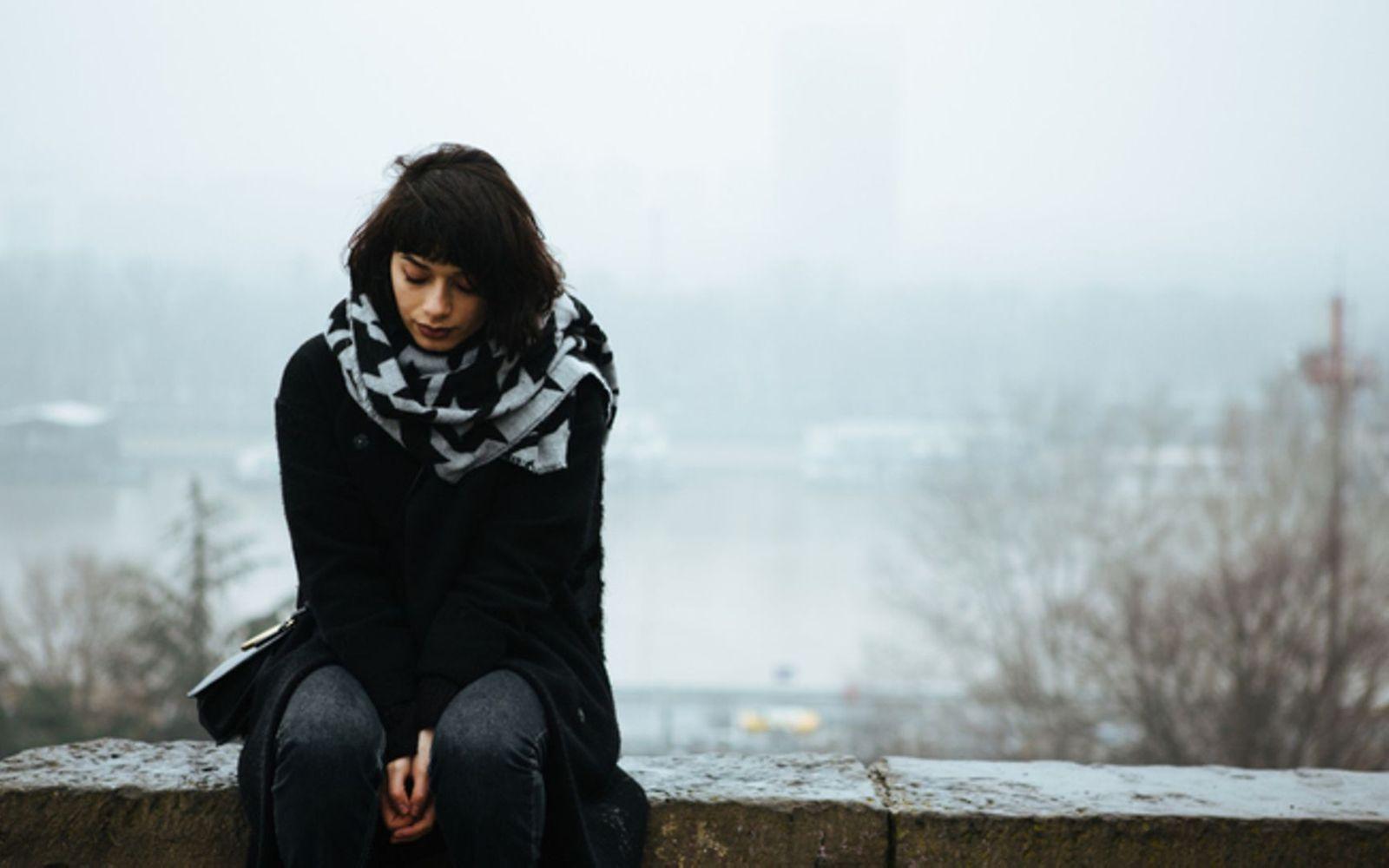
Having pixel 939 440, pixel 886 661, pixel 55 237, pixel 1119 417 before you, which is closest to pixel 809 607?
pixel 939 440

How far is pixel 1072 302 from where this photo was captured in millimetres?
48656

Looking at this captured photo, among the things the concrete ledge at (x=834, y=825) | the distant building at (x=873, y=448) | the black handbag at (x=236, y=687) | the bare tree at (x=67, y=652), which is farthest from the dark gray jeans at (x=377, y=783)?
the distant building at (x=873, y=448)

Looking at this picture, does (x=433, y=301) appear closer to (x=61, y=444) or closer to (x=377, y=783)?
(x=377, y=783)

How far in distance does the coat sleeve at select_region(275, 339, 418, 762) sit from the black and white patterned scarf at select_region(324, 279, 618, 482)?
0.08m

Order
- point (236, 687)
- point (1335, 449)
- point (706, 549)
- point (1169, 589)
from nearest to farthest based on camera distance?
point (236, 687) → point (1169, 589) → point (1335, 449) → point (706, 549)

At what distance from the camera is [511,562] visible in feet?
5.94

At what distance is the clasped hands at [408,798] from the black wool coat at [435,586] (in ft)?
0.11

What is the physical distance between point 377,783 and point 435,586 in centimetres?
26

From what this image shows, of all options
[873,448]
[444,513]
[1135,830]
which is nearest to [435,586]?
[444,513]

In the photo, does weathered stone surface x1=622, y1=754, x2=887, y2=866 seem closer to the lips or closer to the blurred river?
the lips

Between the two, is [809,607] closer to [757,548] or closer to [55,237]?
[757,548]

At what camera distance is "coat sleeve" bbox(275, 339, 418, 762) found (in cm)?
176

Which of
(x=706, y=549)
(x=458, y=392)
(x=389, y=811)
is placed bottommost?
(x=706, y=549)

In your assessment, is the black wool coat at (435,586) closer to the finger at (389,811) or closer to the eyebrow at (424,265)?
the finger at (389,811)
